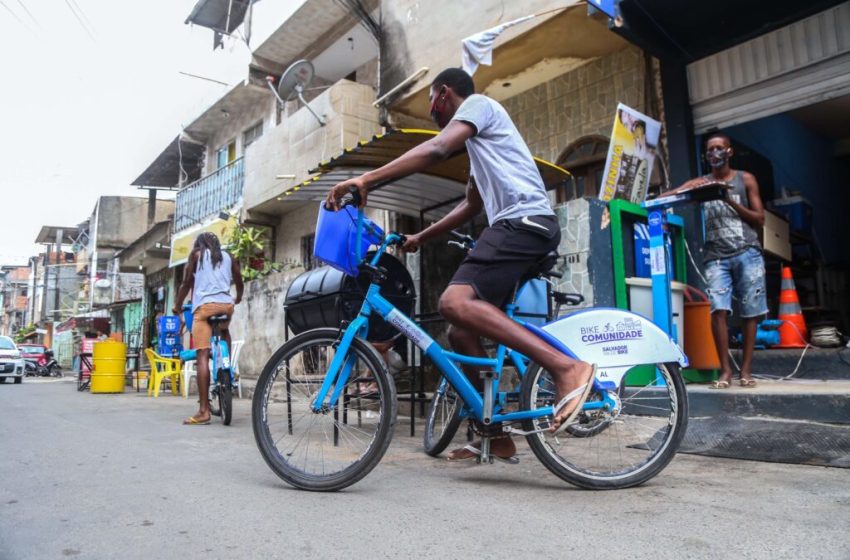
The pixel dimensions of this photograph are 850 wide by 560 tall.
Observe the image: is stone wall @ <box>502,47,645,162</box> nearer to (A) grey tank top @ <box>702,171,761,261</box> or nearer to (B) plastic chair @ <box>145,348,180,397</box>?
(A) grey tank top @ <box>702,171,761,261</box>

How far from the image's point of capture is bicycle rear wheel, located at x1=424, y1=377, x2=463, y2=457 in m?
3.29

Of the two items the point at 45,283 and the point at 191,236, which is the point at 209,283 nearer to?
the point at 191,236

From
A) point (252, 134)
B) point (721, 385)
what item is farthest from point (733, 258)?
point (252, 134)

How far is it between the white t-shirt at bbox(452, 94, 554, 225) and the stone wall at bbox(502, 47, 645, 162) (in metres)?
5.00

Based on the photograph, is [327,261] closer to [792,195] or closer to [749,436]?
[749,436]

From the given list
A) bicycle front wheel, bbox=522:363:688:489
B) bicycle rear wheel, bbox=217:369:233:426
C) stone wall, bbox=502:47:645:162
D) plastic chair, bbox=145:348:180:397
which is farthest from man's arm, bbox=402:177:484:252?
plastic chair, bbox=145:348:180:397

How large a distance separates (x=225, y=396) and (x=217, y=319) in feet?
2.52

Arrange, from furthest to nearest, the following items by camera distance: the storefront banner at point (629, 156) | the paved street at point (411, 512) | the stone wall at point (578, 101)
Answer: the stone wall at point (578, 101)
the storefront banner at point (629, 156)
the paved street at point (411, 512)

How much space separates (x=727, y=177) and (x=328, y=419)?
12.7 ft

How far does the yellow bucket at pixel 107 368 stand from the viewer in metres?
11.3

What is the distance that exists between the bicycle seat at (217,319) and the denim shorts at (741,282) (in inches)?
171

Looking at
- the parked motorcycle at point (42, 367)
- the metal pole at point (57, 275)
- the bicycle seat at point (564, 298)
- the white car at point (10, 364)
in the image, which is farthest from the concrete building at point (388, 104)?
the metal pole at point (57, 275)

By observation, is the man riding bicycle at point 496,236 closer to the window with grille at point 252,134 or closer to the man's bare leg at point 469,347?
the man's bare leg at point 469,347

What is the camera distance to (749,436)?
353cm
